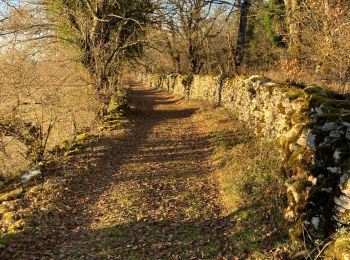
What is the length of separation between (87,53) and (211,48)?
18126 millimetres

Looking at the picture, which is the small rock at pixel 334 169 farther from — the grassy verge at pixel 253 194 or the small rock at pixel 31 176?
the small rock at pixel 31 176

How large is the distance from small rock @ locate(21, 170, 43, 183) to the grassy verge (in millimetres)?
4907

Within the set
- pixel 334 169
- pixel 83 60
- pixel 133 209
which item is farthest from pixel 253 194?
pixel 83 60

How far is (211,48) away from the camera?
32812 millimetres

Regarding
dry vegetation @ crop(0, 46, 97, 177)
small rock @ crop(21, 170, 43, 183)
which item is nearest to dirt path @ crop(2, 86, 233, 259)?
small rock @ crop(21, 170, 43, 183)

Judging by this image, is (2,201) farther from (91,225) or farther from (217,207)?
(217,207)

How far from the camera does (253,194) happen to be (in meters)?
7.44

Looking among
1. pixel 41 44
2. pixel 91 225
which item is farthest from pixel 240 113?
pixel 41 44

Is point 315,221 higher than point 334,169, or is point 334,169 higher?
point 334,169

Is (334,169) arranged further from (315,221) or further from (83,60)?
(83,60)

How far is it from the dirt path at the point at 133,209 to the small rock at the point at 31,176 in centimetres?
70

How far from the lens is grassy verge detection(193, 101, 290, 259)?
586cm

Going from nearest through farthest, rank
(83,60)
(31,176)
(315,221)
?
1. (315,221)
2. (31,176)
3. (83,60)

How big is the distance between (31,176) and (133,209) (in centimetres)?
330
